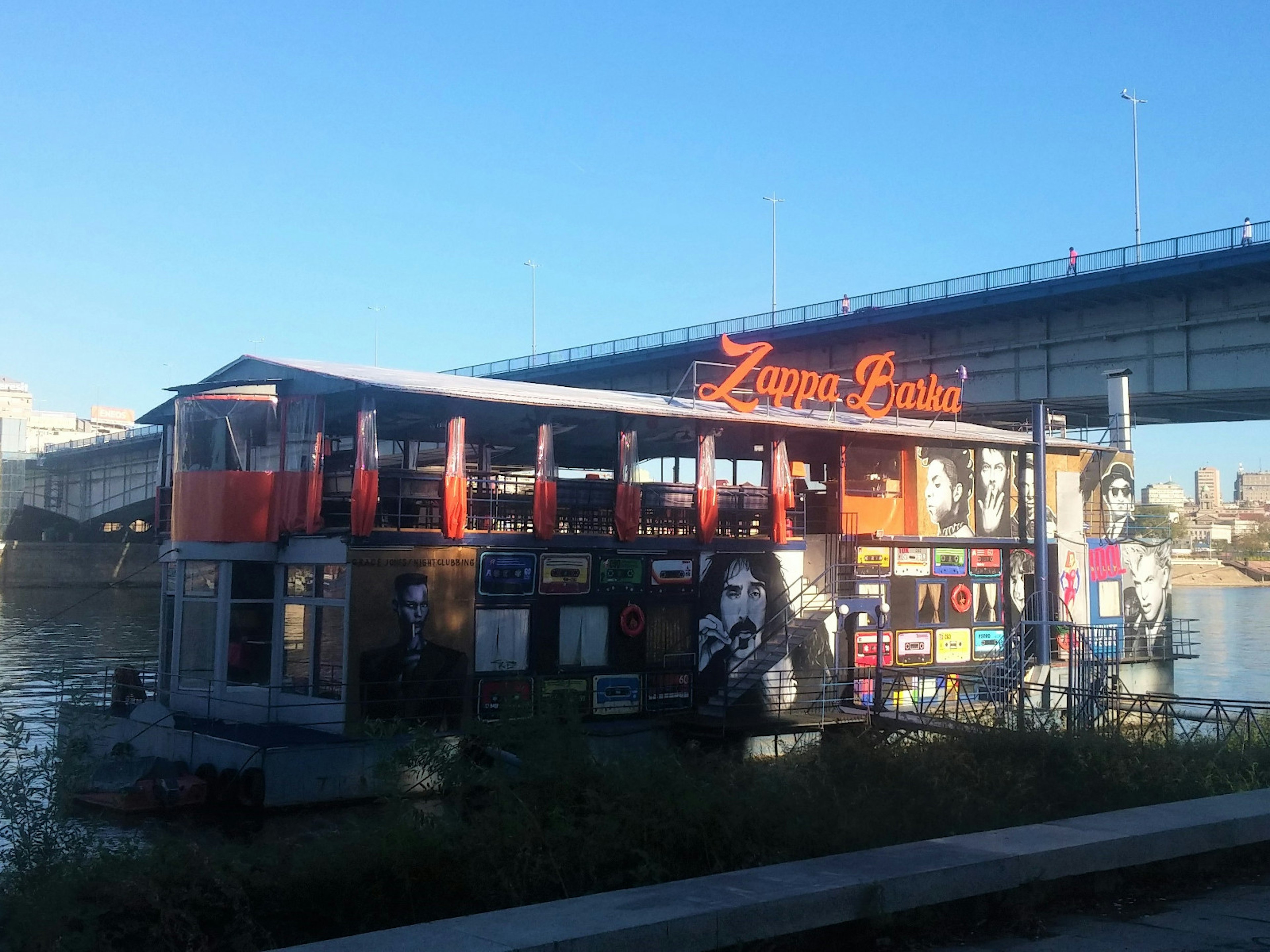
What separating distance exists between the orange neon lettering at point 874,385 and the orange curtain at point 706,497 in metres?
6.35

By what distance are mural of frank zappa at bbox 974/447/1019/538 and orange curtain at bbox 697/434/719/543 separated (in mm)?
10184

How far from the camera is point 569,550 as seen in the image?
26.1m

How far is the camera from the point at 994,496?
35594mm

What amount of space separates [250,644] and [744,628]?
11367mm

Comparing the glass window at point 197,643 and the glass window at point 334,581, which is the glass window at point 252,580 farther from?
the glass window at point 334,581

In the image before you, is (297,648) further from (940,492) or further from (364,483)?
(940,492)

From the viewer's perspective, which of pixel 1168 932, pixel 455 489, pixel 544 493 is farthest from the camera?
pixel 544 493

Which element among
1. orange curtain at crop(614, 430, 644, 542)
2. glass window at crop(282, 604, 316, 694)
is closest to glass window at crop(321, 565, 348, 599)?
glass window at crop(282, 604, 316, 694)

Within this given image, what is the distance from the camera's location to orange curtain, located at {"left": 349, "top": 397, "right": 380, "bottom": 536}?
23.0 meters

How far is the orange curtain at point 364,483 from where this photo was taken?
22984 mm

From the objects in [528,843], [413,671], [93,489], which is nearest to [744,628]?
[413,671]

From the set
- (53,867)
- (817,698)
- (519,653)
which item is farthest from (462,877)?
(817,698)

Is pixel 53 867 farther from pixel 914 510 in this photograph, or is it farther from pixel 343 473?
pixel 914 510

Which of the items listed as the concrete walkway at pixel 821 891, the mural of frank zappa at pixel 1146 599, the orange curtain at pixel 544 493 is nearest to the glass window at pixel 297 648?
the orange curtain at pixel 544 493
